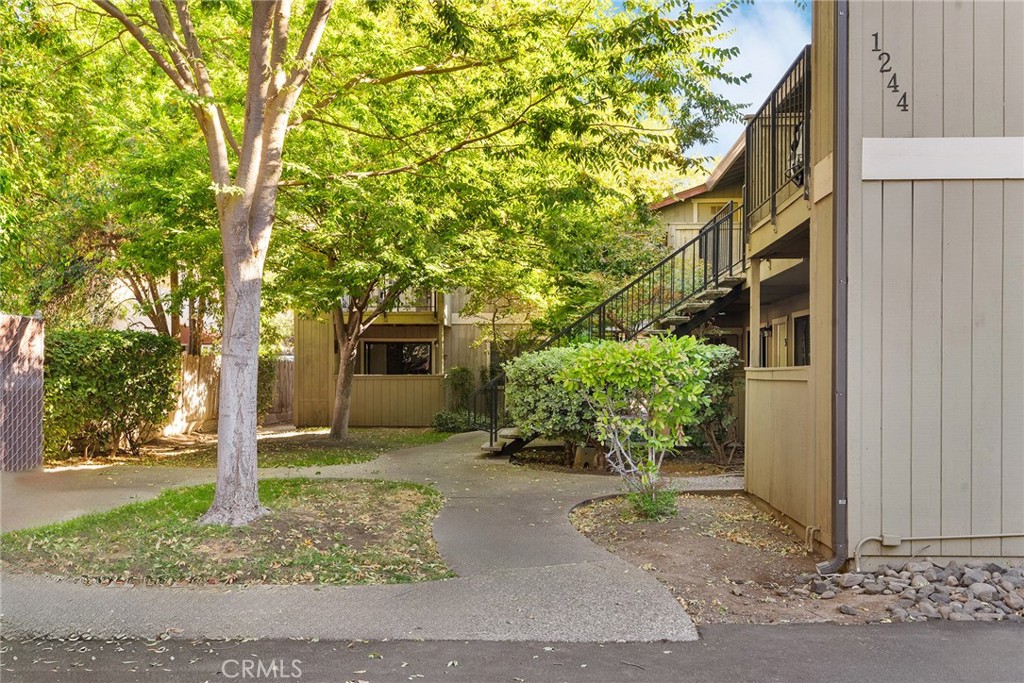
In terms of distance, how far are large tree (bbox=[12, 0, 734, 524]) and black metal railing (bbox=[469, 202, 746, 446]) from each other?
137 inches

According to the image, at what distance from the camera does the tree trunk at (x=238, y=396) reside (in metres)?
6.96

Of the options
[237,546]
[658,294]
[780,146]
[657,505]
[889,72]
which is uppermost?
[780,146]

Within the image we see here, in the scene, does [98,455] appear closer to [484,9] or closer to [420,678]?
[484,9]

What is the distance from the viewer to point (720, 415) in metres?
12.3

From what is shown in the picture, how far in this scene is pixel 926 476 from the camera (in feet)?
18.8

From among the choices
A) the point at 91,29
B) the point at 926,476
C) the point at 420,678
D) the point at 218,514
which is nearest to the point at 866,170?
the point at 926,476

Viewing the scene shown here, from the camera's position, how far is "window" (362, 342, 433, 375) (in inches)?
808

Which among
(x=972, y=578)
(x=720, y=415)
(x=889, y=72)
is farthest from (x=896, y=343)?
(x=720, y=415)

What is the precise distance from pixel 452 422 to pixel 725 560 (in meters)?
12.9

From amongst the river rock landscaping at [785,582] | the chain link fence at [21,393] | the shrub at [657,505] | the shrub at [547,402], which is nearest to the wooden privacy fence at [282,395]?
the chain link fence at [21,393]

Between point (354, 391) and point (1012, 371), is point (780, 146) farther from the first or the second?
point (354, 391)

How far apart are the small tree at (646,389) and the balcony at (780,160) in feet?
5.20

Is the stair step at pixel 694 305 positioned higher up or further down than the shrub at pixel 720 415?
higher up

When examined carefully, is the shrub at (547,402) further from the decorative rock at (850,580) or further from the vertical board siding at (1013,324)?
the vertical board siding at (1013,324)
